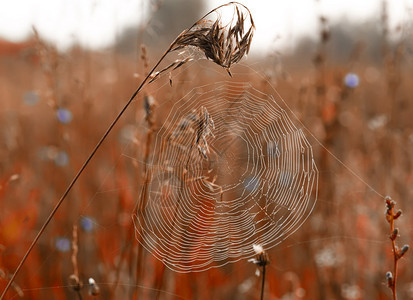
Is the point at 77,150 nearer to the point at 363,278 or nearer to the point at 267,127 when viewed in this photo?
the point at 267,127

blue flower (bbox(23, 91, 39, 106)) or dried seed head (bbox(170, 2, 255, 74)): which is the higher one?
blue flower (bbox(23, 91, 39, 106))

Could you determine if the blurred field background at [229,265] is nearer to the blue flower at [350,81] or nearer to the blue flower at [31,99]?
the blue flower at [350,81]

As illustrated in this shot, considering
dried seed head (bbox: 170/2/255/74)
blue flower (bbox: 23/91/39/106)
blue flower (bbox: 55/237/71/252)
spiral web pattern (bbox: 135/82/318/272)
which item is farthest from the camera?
blue flower (bbox: 23/91/39/106)

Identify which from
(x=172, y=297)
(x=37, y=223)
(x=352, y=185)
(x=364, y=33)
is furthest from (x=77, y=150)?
(x=364, y=33)

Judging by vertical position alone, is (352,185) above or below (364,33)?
below

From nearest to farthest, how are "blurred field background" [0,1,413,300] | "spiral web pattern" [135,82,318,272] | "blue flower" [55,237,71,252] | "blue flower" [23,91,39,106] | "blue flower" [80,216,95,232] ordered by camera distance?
1. "spiral web pattern" [135,82,318,272]
2. "blurred field background" [0,1,413,300]
3. "blue flower" [55,237,71,252]
4. "blue flower" [80,216,95,232]
5. "blue flower" [23,91,39,106]

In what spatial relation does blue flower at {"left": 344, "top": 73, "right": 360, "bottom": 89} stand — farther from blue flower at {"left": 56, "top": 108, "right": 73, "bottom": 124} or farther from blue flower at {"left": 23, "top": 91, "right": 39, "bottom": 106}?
blue flower at {"left": 23, "top": 91, "right": 39, "bottom": 106}

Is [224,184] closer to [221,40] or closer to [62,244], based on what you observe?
[62,244]

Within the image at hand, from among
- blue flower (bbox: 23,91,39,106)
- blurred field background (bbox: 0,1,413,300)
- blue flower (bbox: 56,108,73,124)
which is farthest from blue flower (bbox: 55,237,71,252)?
blue flower (bbox: 23,91,39,106)

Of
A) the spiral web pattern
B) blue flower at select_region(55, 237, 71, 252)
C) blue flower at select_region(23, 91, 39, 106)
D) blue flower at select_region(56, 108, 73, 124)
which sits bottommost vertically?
blue flower at select_region(55, 237, 71, 252)

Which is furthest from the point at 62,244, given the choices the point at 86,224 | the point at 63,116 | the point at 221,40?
the point at 221,40
